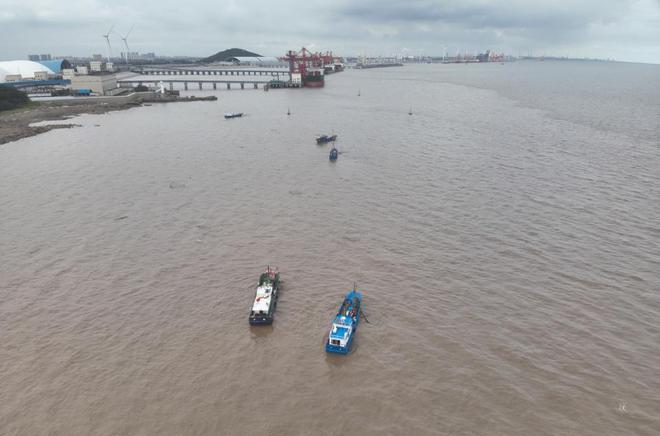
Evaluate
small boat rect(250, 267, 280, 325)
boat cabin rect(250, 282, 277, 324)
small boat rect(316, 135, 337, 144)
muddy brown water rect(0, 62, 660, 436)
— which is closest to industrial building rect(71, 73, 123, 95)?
muddy brown water rect(0, 62, 660, 436)

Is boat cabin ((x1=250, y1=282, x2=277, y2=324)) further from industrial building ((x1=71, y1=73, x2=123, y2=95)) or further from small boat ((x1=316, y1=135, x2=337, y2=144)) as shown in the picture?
industrial building ((x1=71, y1=73, x2=123, y2=95))

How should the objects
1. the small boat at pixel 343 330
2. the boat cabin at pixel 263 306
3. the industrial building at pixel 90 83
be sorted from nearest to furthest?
the small boat at pixel 343 330 → the boat cabin at pixel 263 306 → the industrial building at pixel 90 83

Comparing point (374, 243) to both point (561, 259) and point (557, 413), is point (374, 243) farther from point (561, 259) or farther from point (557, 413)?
point (557, 413)

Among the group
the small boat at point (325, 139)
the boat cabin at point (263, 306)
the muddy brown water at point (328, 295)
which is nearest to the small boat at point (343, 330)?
the muddy brown water at point (328, 295)

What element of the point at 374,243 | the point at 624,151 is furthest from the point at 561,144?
the point at 374,243

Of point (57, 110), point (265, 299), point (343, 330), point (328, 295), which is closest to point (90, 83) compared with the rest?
point (57, 110)

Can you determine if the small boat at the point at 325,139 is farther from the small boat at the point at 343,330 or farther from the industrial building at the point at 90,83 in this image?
the industrial building at the point at 90,83

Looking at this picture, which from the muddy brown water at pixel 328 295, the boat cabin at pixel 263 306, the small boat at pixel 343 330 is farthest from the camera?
the boat cabin at pixel 263 306
